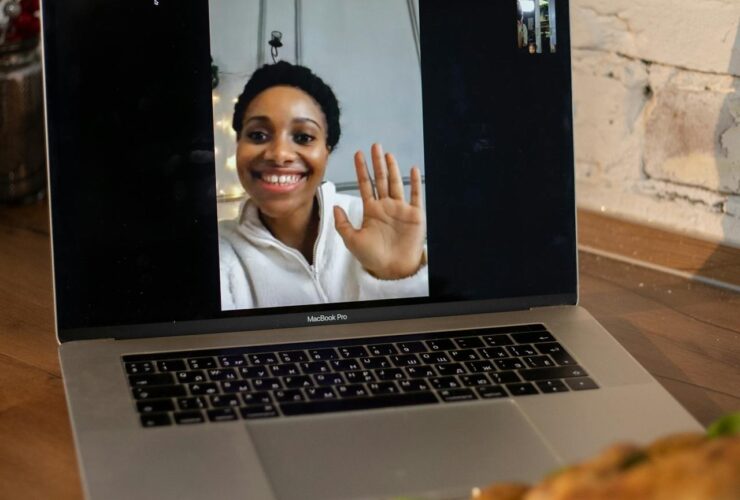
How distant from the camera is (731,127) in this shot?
1.04 meters

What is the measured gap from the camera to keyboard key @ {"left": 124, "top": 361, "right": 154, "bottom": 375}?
2.43 ft

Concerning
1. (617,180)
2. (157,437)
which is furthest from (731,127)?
(157,437)

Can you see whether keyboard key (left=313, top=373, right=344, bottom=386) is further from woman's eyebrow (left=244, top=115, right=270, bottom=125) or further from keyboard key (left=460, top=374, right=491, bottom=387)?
woman's eyebrow (left=244, top=115, right=270, bottom=125)

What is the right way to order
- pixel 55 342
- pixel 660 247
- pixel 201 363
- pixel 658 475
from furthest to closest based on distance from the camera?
pixel 660 247 → pixel 55 342 → pixel 201 363 → pixel 658 475

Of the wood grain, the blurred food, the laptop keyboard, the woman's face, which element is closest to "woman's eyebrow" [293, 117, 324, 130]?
the woman's face

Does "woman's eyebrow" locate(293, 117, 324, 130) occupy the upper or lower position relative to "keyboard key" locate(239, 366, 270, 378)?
upper

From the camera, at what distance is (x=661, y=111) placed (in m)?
1.09

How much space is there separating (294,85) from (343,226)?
113mm

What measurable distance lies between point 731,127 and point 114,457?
68 centimetres


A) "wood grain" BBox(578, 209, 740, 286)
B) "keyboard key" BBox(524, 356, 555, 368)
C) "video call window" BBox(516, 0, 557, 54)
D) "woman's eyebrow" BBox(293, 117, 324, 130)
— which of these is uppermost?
"video call window" BBox(516, 0, 557, 54)

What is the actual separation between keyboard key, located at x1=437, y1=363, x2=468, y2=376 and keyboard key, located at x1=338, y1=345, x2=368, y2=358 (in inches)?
2.2

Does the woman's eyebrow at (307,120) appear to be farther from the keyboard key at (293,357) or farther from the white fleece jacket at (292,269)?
the keyboard key at (293,357)

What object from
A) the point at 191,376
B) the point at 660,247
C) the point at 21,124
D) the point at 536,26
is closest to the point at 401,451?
the point at 191,376

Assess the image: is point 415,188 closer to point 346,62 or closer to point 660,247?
point 346,62
